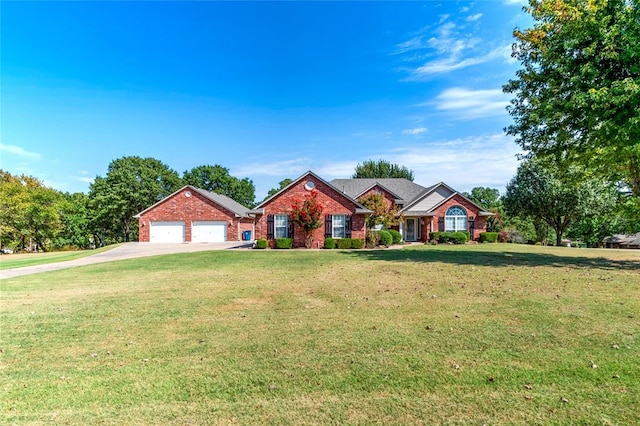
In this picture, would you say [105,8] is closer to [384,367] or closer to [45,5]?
[45,5]

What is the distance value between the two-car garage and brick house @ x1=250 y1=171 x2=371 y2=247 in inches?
444

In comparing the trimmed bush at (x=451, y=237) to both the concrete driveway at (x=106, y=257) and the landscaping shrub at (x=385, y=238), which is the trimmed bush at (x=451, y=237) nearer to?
the landscaping shrub at (x=385, y=238)

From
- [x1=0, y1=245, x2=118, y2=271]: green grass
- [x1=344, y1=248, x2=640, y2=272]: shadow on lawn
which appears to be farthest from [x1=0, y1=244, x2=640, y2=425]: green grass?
[x1=0, y1=245, x2=118, y2=271]: green grass

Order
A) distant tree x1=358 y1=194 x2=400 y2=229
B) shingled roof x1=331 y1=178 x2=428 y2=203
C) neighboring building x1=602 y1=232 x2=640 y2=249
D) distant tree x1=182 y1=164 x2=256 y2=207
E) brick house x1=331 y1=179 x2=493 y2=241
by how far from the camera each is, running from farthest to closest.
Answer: distant tree x1=182 y1=164 x2=256 y2=207 < neighboring building x1=602 y1=232 x2=640 y2=249 < shingled roof x1=331 y1=178 x2=428 y2=203 < brick house x1=331 y1=179 x2=493 y2=241 < distant tree x1=358 y1=194 x2=400 y2=229

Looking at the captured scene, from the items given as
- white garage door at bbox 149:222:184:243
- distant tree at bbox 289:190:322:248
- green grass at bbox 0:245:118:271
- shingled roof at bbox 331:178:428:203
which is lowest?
green grass at bbox 0:245:118:271

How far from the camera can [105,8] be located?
12.8 meters

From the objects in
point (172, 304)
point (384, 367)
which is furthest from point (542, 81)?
point (172, 304)

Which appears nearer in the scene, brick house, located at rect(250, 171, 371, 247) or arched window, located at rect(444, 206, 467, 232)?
brick house, located at rect(250, 171, 371, 247)

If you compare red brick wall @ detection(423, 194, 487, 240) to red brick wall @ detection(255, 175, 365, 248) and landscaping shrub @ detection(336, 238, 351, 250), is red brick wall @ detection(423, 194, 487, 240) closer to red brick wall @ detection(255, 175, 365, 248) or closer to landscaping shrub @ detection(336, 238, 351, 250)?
red brick wall @ detection(255, 175, 365, 248)

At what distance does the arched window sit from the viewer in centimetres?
3216

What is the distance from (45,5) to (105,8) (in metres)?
2.29

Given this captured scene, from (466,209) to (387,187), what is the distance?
8.71 meters

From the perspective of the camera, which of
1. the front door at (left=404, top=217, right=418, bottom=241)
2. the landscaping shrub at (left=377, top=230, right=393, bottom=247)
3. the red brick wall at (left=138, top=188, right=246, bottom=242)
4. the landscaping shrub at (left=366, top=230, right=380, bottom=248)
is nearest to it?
the landscaping shrub at (left=366, top=230, right=380, bottom=248)

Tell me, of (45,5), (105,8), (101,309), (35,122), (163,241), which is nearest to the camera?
(101,309)
